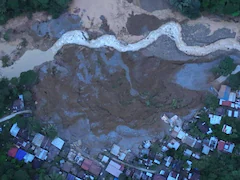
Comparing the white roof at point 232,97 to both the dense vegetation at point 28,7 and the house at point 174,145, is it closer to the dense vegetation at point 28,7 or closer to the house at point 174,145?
the house at point 174,145

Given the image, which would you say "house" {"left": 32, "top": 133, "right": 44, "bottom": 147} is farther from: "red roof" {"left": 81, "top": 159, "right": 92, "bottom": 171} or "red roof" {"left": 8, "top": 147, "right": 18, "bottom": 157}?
"red roof" {"left": 81, "top": 159, "right": 92, "bottom": 171}

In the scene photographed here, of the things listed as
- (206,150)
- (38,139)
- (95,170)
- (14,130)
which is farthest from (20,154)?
(206,150)

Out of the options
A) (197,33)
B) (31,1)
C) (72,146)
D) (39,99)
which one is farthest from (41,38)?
(197,33)

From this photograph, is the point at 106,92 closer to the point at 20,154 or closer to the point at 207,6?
the point at 20,154

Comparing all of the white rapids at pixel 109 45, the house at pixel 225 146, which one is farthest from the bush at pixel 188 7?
the house at pixel 225 146

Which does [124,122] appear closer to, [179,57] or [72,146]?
[72,146]

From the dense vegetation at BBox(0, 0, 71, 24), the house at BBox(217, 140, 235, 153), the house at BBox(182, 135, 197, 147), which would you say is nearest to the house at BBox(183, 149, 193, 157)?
the house at BBox(182, 135, 197, 147)
